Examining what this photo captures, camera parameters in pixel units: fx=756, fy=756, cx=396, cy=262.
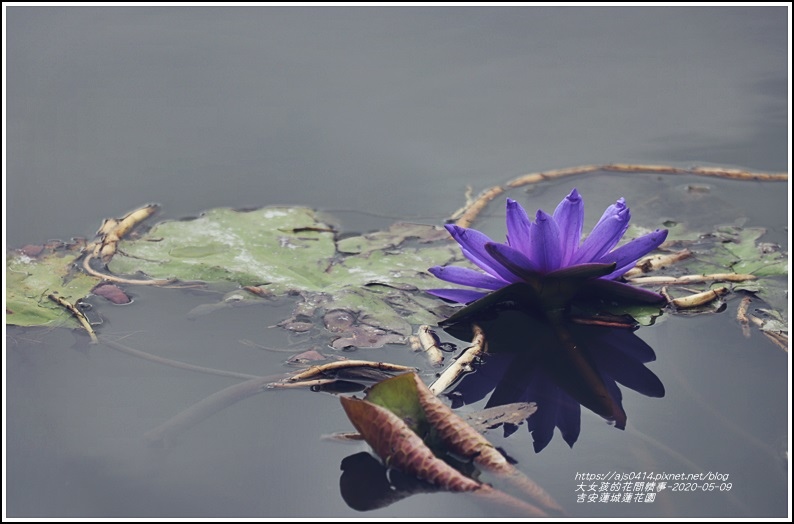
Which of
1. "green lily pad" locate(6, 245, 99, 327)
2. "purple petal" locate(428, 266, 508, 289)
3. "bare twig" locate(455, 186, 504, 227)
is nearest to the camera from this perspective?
"purple petal" locate(428, 266, 508, 289)

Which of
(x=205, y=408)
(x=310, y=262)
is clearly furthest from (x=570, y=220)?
(x=205, y=408)

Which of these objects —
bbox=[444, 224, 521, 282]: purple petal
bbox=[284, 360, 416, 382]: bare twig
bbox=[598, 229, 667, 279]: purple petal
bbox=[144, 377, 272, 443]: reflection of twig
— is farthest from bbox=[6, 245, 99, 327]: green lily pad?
bbox=[598, 229, 667, 279]: purple petal

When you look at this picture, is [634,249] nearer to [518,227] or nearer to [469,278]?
[518,227]

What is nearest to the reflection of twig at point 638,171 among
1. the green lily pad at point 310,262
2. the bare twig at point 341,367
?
the green lily pad at point 310,262

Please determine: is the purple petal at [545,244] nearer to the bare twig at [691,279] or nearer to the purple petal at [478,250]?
the purple petal at [478,250]

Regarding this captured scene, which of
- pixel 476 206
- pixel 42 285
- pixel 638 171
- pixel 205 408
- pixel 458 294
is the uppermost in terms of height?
pixel 638 171

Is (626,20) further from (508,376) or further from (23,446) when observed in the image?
(23,446)

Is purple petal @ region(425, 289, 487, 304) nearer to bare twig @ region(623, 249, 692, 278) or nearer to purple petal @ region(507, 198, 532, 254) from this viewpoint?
purple petal @ region(507, 198, 532, 254)
